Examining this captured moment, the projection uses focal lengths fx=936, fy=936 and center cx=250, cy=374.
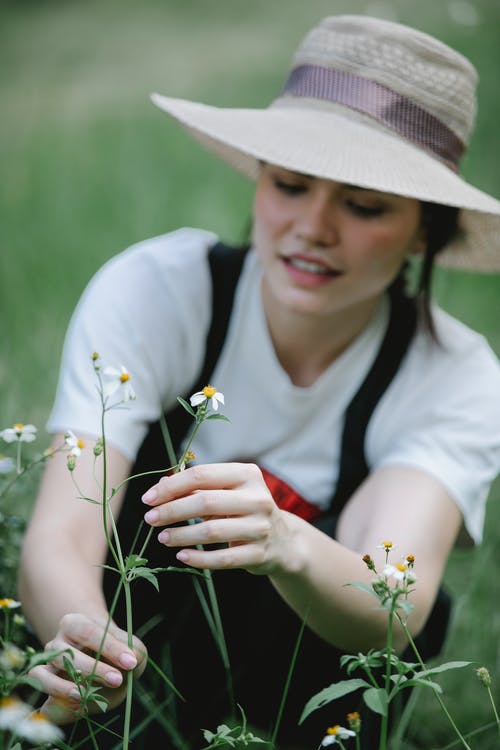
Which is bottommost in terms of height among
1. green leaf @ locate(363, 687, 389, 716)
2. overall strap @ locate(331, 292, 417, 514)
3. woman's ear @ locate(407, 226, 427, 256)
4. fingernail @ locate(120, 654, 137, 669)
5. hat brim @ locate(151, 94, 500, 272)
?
overall strap @ locate(331, 292, 417, 514)

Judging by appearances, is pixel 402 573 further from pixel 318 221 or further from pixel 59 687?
pixel 318 221

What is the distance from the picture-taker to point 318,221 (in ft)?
5.84

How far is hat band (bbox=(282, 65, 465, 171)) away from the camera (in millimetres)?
1819

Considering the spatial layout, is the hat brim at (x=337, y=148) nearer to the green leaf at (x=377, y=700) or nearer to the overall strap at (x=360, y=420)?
the overall strap at (x=360, y=420)

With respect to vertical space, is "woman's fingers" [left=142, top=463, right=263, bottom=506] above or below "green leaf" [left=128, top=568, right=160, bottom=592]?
above

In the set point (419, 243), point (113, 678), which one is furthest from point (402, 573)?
point (419, 243)

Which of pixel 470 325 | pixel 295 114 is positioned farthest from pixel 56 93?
pixel 295 114

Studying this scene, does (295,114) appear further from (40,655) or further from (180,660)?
(40,655)

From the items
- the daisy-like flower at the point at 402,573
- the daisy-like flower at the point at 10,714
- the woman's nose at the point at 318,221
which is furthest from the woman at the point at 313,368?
the daisy-like flower at the point at 10,714

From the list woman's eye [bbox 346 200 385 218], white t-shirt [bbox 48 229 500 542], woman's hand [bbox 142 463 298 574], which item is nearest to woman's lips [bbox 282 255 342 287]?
woman's eye [bbox 346 200 385 218]

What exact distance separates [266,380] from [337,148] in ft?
1.83

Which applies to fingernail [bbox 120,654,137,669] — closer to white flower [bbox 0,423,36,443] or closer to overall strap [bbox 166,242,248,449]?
white flower [bbox 0,423,36,443]

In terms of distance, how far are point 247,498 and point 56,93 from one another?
5.82 m

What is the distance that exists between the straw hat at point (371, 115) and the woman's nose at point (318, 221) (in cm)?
→ 10
